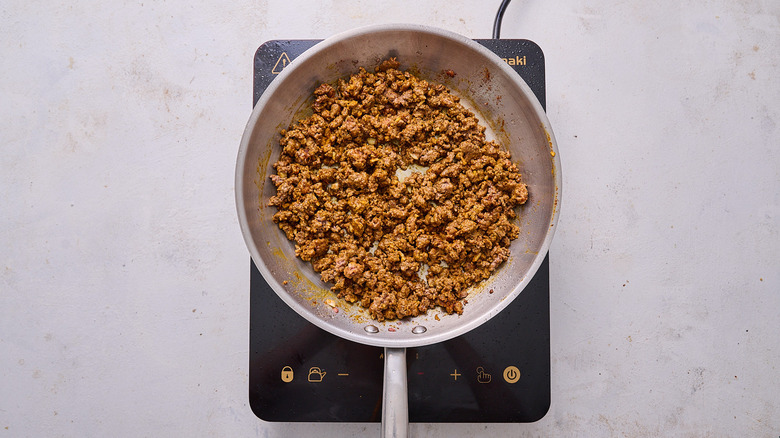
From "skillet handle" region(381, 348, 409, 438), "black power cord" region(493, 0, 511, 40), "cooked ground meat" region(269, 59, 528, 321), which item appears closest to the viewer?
"skillet handle" region(381, 348, 409, 438)

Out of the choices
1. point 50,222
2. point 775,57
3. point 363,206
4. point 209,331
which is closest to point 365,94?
point 363,206

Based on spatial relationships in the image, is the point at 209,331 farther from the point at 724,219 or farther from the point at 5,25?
the point at 724,219

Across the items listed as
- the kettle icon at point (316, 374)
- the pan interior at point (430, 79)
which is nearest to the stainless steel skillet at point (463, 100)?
the pan interior at point (430, 79)

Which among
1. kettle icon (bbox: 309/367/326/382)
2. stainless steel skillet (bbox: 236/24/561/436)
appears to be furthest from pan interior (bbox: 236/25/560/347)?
kettle icon (bbox: 309/367/326/382)

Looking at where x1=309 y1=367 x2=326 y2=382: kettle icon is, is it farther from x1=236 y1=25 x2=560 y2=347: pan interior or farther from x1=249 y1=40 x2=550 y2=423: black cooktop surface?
x1=236 y1=25 x2=560 y2=347: pan interior

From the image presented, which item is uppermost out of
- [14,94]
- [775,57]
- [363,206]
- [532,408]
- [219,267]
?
[775,57]

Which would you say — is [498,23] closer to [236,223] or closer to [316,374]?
[236,223]
